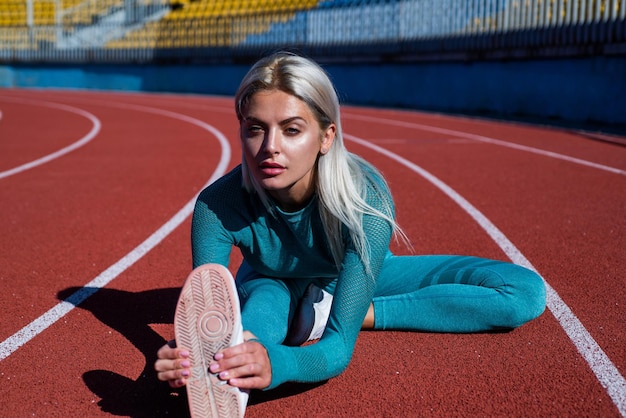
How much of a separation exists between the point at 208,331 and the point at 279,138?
28.7 inches

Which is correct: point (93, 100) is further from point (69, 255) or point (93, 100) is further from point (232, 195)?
point (232, 195)

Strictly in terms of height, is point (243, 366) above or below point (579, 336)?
above

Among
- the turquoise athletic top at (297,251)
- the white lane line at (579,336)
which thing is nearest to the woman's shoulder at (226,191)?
the turquoise athletic top at (297,251)

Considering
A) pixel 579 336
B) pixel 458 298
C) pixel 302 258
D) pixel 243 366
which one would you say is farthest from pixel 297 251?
pixel 579 336

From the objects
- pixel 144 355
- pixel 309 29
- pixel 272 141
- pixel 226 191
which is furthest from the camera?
pixel 309 29

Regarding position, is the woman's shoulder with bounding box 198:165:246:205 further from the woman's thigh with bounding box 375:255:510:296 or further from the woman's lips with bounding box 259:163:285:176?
the woman's thigh with bounding box 375:255:510:296

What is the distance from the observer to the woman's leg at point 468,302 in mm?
3354

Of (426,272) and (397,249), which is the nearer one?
(426,272)

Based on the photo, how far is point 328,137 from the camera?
2.88m

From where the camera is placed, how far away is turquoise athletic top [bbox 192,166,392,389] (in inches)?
106

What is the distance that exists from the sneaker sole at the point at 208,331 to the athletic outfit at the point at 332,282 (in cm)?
19

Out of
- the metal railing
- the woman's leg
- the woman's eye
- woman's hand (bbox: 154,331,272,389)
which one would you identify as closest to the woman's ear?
the woman's eye

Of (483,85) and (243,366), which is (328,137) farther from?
(483,85)

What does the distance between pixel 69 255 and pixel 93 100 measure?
1712 centimetres
